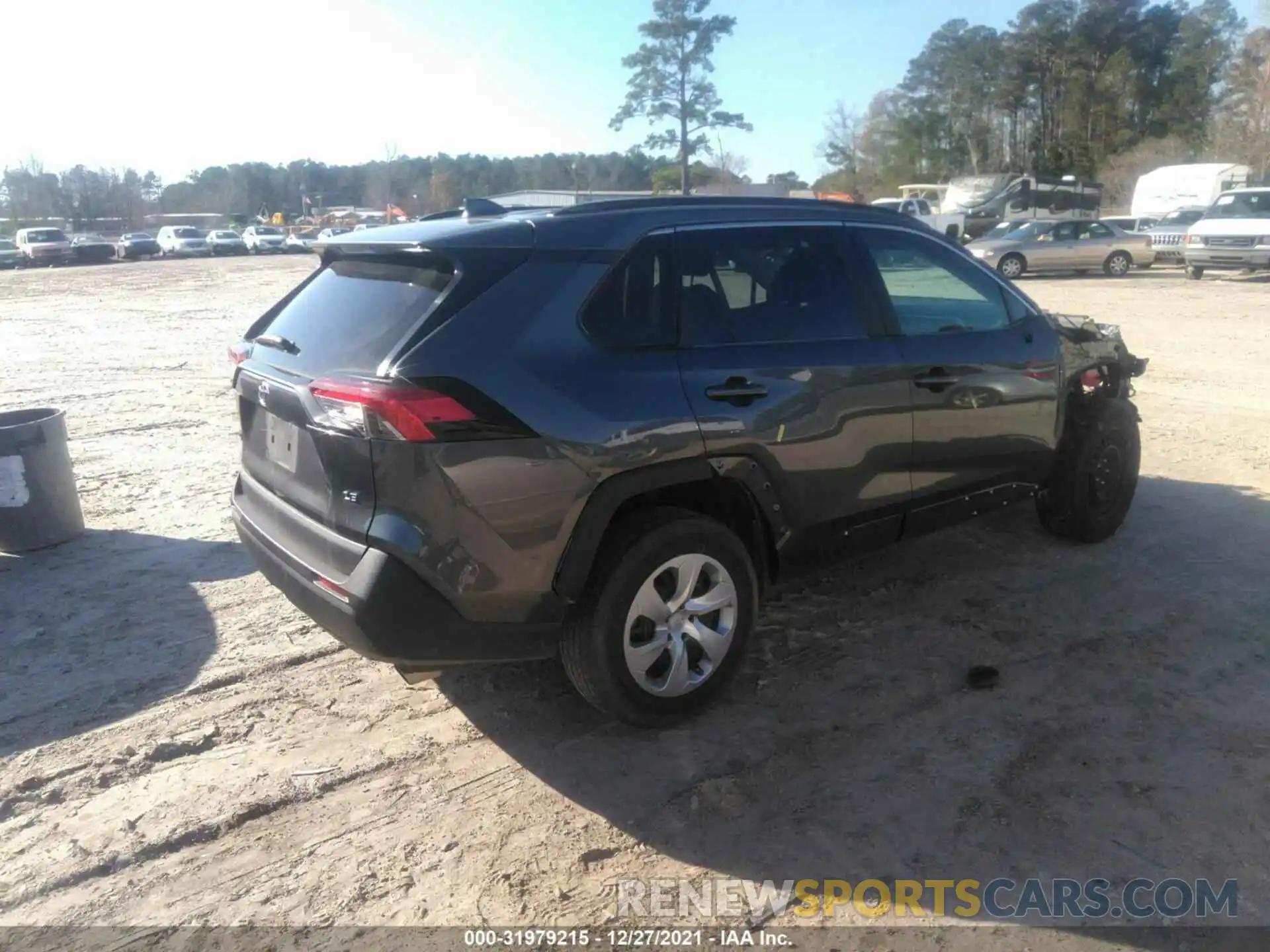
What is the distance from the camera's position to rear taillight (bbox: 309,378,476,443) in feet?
9.55

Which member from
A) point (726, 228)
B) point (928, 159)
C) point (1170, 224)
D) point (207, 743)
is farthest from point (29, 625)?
point (928, 159)

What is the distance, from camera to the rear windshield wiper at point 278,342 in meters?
3.49

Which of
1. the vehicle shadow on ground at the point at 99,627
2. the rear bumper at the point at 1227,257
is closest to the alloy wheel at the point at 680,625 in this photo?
the vehicle shadow on ground at the point at 99,627

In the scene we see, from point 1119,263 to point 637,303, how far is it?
2466 cm

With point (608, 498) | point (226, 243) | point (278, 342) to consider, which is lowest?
point (608, 498)

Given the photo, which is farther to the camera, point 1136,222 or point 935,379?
point 1136,222

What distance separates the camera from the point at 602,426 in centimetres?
317

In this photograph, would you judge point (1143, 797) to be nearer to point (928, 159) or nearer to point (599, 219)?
point (599, 219)

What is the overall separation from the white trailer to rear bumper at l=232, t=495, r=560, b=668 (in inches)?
1436

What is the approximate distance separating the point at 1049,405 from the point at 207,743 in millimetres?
4096

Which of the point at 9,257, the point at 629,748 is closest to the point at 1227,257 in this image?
the point at 629,748

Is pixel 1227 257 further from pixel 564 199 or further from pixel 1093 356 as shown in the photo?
pixel 1093 356

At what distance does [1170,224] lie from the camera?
27234mm

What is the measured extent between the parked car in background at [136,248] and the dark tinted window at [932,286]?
5026 centimetres
